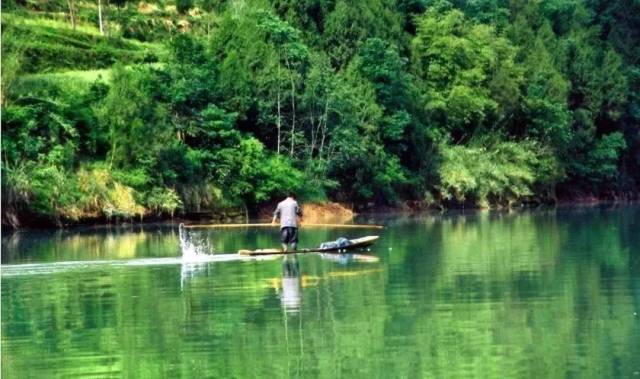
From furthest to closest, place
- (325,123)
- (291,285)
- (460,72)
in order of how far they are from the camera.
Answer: (460,72) < (325,123) < (291,285)

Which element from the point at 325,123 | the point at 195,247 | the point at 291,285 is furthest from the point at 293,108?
the point at 291,285

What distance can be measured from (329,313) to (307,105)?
47218mm

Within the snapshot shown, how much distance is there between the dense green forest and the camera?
193ft

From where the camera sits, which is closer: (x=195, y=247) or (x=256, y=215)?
(x=195, y=247)

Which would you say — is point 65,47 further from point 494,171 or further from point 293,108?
point 494,171

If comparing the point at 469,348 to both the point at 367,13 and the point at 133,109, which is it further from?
the point at 367,13

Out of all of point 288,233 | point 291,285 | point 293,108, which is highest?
point 293,108

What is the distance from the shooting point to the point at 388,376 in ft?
53.2

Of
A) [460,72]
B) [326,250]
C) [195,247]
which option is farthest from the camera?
[460,72]

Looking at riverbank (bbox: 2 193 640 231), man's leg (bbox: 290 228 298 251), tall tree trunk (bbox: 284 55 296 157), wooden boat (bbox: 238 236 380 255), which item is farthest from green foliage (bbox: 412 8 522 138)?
man's leg (bbox: 290 228 298 251)

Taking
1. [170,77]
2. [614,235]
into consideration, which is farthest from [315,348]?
[170,77]

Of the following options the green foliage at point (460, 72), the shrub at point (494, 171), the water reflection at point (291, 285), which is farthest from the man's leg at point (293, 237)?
the green foliage at point (460, 72)

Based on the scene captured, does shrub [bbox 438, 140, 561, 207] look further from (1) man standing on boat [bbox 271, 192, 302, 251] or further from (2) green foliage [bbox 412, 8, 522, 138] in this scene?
(1) man standing on boat [bbox 271, 192, 302, 251]

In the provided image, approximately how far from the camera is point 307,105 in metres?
68.9
